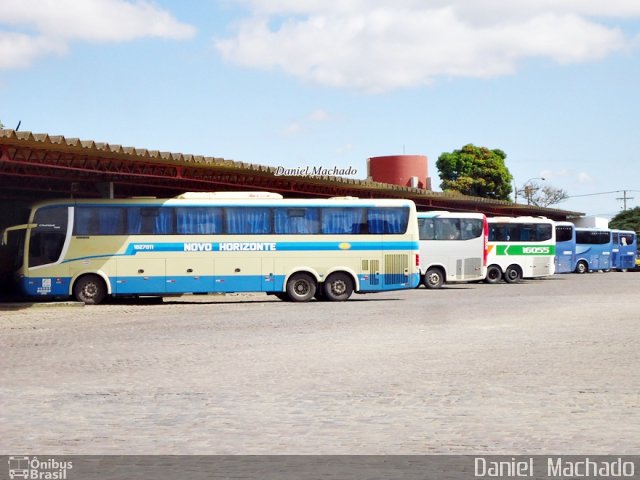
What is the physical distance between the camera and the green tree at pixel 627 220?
104 m

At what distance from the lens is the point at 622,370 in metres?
11.8

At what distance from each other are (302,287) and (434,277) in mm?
12781

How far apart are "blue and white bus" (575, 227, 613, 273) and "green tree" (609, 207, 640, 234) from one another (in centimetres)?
4030

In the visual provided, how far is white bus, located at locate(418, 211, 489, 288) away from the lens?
4012 centimetres

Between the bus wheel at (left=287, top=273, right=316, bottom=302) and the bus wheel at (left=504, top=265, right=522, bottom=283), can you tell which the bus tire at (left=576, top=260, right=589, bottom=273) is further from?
the bus wheel at (left=287, top=273, right=316, bottom=302)

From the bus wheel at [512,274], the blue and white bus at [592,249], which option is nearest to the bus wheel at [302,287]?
the bus wheel at [512,274]

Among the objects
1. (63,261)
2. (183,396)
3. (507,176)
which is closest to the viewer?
(183,396)

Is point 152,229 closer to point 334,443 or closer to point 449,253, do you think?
point 449,253

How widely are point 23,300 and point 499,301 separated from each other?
46.5 feet

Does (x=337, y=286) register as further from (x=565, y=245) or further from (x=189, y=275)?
(x=565, y=245)

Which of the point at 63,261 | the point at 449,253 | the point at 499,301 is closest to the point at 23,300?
the point at 63,261
